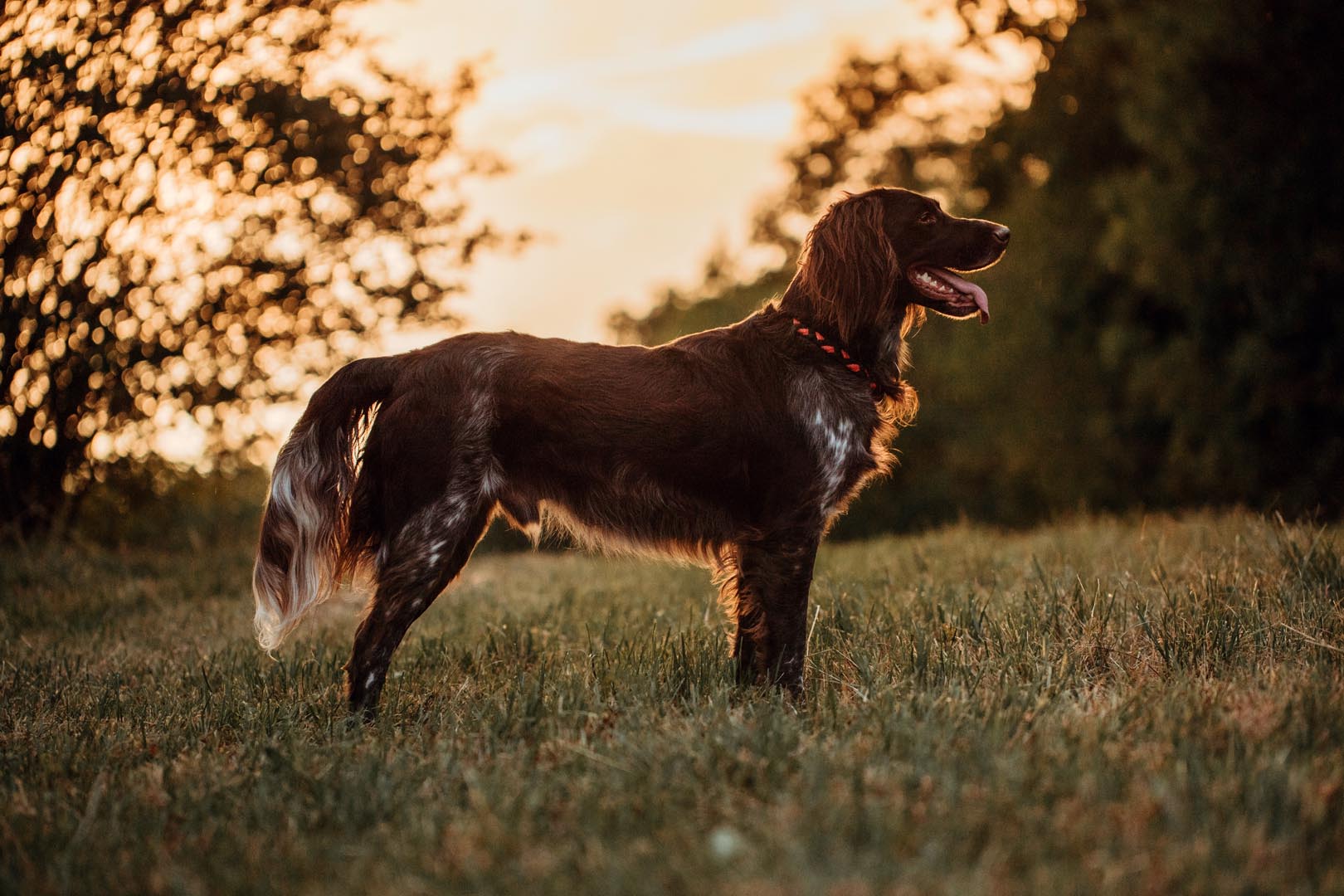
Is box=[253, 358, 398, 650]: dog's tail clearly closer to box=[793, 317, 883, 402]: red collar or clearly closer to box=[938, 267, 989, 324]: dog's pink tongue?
box=[793, 317, 883, 402]: red collar

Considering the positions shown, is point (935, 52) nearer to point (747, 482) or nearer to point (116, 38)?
point (116, 38)

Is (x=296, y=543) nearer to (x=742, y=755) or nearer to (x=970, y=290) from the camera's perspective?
(x=742, y=755)

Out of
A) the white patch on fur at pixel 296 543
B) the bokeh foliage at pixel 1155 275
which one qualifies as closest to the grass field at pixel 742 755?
the white patch on fur at pixel 296 543

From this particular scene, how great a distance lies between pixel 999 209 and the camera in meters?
21.1

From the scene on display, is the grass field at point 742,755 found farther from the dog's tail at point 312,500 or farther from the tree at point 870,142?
the tree at point 870,142

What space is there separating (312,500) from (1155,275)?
12.5 metres

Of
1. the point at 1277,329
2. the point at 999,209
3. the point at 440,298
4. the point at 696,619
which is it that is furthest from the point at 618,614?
the point at 999,209

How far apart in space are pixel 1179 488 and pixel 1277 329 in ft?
12.0

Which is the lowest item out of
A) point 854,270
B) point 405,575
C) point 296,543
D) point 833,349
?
point 405,575

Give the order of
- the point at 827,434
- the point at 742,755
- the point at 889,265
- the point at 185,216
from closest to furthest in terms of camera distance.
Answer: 1. the point at 742,755
2. the point at 827,434
3. the point at 889,265
4. the point at 185,216

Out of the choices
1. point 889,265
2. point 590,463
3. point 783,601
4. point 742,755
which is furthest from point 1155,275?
point 742,755

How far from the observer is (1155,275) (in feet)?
45.1

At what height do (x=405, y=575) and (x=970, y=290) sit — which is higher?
(x=970, y=290)

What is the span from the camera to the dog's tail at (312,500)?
4.13m
